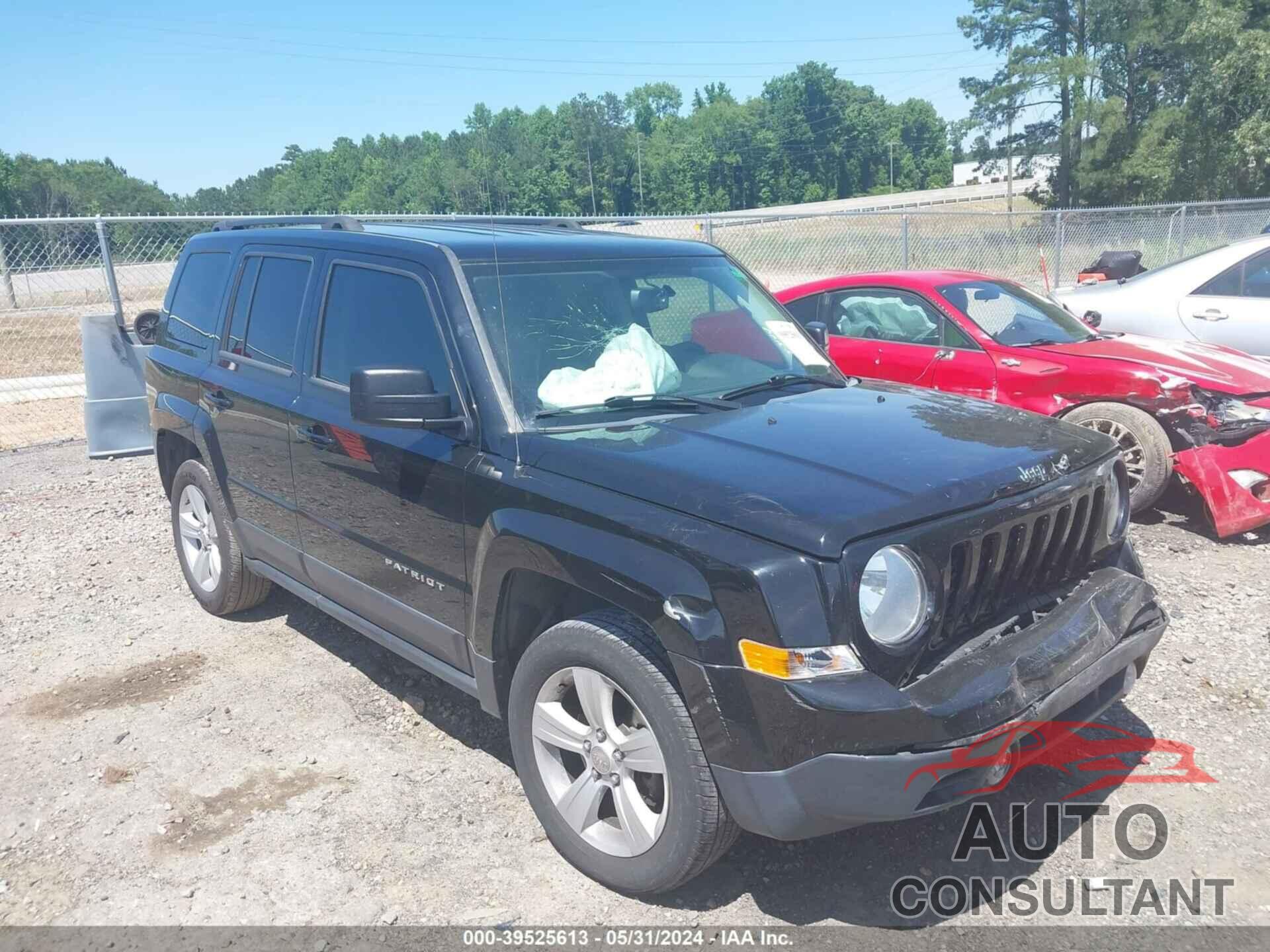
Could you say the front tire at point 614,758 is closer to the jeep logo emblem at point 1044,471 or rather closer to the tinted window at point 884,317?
the jeep logo emblem at point 1044,471

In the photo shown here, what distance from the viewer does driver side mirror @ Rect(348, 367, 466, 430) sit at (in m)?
3.20

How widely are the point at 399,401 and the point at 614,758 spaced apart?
133cm

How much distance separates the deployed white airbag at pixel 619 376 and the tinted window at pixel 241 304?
1.95m

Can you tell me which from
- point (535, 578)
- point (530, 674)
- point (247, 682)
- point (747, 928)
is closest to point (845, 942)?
point (747, 928)

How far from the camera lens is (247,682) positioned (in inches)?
181

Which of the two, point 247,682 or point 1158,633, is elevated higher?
point 1158,633

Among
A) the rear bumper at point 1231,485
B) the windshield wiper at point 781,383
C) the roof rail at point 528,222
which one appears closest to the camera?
the windshield wiper at point 781,383

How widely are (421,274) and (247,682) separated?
2.20 metres

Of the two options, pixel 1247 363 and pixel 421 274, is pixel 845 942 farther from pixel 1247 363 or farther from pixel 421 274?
pixel 1247 363

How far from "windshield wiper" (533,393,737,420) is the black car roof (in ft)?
2.26

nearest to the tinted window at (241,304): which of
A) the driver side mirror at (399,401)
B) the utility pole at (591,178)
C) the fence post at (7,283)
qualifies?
the driver side mirror at (399,401)

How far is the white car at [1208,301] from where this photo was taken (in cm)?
836

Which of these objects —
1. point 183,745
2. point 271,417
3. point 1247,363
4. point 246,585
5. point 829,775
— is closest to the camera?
point 829,775

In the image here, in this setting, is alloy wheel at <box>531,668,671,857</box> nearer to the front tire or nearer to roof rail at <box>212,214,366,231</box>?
the front tire
